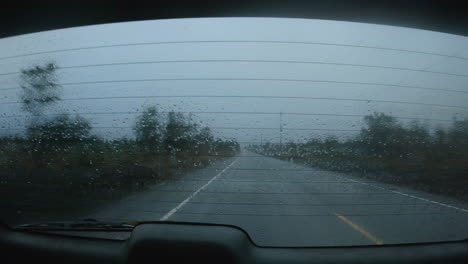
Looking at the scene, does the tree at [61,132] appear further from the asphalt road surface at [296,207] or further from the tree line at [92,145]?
the asphalt road surface at [296,207]

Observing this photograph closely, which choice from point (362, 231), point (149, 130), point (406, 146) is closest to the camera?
point (362, 231)

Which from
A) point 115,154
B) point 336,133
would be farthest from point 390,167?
point 115,154

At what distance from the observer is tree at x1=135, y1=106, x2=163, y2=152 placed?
396 centimetres

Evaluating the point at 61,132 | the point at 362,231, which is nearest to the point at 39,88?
the point at 61,132

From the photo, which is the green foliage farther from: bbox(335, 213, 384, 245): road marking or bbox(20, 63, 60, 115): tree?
bbox(20, 63, 60, 115): tree

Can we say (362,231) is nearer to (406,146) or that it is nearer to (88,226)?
(406,146)

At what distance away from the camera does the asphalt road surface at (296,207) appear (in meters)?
3.08

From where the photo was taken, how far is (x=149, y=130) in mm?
4035

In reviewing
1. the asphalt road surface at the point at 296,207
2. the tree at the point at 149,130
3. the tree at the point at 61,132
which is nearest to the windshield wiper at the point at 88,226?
the asphalt road surface at the point at 296,207

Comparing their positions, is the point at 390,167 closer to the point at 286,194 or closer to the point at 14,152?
the point at 286,194

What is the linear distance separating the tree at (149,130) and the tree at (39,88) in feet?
4.38

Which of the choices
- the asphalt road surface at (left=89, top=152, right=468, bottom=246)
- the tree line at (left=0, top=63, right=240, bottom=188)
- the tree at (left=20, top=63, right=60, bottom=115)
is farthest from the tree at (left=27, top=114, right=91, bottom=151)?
the asphalt road surface at (left=89, top=152, right=468, bottom=246)

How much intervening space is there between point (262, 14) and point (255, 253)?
2958 millimetres

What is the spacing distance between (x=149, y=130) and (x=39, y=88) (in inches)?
72.6
